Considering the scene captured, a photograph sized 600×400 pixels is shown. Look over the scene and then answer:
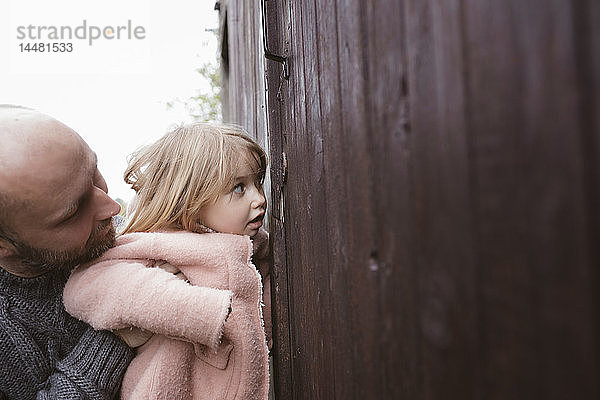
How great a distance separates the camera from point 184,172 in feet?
5.56

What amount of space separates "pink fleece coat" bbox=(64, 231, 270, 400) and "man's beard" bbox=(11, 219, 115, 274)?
0.09 ft

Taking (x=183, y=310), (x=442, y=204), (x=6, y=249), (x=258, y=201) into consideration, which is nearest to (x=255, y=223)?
(x=258, y=201)

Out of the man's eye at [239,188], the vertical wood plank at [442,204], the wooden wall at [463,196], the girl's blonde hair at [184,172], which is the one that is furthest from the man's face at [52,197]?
the vertical wood plank at [442,204]

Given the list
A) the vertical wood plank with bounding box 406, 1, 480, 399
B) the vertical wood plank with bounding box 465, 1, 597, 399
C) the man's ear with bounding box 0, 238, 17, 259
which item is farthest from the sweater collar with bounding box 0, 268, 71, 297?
the vertical wood plank with bounding box 465, 1, 597, 399

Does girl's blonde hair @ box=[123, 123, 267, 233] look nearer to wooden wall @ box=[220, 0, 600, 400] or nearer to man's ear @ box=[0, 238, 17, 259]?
man's ear @ box=[0, 238, 17, 259]

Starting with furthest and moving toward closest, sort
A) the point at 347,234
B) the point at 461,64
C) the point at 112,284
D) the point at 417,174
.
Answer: the point at 112,284 → the point at 347,234 → the point at 417,174 → the point at 461,64

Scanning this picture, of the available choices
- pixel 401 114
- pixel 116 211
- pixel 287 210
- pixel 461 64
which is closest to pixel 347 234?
pixel 401 114

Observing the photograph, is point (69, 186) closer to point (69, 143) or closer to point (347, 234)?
point (69, 143)

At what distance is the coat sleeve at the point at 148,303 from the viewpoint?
1379 mm

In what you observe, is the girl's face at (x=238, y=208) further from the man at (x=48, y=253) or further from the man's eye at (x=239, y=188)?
the man at (x=48, y=253)

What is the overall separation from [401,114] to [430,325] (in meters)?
0.23

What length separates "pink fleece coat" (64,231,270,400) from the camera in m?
1.39

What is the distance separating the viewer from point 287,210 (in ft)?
5.20

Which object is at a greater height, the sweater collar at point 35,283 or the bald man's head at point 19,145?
the bald man's head at point 19,145
